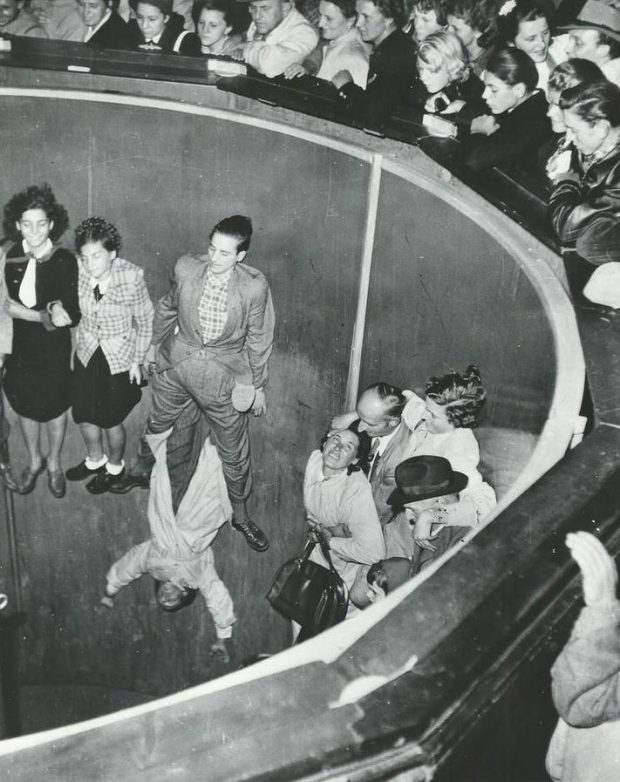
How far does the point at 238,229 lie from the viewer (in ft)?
21.5

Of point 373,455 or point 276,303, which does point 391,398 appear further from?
point 276,303

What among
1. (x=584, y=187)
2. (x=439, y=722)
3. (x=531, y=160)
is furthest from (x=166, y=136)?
(x=439, y=722)

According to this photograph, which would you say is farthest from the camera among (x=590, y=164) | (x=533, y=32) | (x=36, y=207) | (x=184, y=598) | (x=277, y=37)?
(x=184, y=598)

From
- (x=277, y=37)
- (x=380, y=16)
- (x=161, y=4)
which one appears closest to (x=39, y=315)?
(x=161, y=4)

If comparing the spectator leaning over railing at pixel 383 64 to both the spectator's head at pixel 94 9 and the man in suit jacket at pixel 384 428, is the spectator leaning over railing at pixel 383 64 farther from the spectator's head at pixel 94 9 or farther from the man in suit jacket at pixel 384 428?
the spectator's head at pixel 94 9

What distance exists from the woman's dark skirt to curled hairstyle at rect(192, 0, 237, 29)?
3.04 metres

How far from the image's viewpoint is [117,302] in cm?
711

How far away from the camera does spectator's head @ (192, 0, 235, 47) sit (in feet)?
21.2

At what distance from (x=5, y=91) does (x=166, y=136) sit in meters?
1.35

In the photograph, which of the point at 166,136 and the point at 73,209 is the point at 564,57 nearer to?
the point at 166,136

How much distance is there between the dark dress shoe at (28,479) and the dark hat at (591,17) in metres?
6.39

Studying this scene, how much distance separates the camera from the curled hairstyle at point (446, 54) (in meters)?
5.08

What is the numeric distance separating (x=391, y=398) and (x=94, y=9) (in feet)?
13.8

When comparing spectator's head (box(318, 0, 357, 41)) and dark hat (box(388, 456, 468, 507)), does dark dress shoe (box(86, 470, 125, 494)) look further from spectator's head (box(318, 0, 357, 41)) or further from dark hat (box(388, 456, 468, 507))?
dark hat (box(388, 456, 468, 507))
